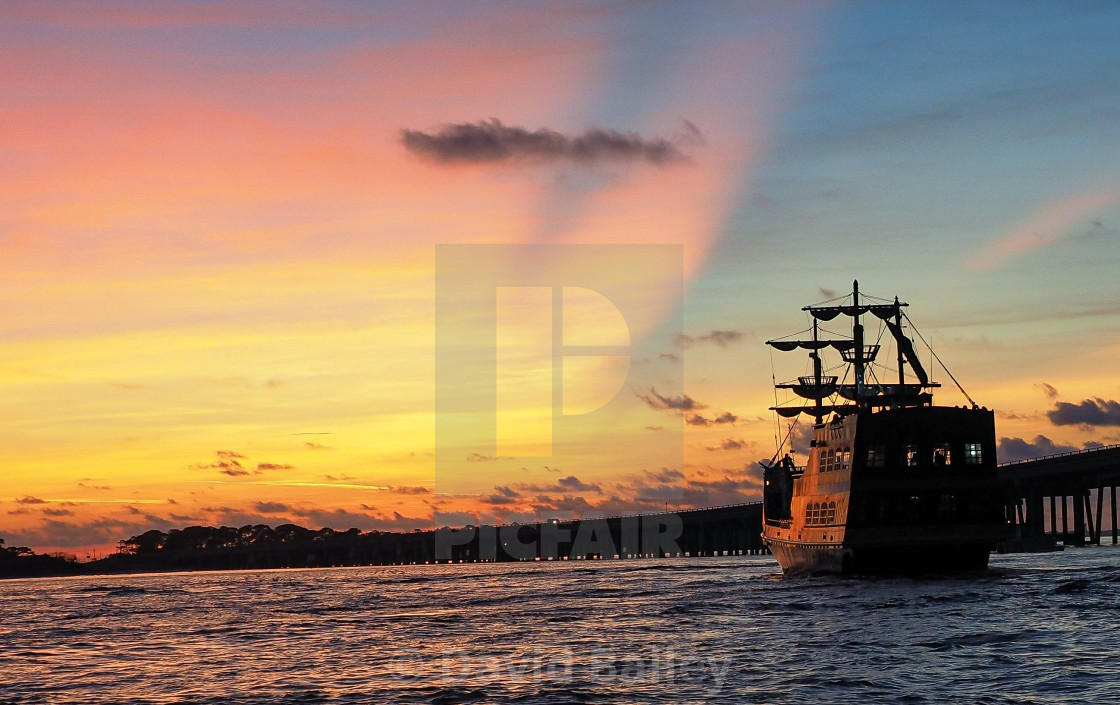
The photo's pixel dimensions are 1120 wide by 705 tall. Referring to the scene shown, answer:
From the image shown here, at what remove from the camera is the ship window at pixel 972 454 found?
72625mm

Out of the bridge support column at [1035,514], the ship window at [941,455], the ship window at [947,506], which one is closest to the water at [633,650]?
the ship window at [947,506]

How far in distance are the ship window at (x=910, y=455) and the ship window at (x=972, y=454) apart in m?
3.28

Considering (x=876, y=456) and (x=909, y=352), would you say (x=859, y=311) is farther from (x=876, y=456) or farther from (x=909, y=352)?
(x=876, y=456)

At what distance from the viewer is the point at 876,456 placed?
237 feet

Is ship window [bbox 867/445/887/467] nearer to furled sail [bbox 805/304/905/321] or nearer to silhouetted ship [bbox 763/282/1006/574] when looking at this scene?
silhouetted ship [bbox 763/282/1006/574]

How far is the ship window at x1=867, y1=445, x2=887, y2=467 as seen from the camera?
72.2 meters

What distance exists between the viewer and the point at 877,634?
143 ft

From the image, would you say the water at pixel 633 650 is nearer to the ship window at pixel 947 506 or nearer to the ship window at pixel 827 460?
the ship window at pixel 947 506

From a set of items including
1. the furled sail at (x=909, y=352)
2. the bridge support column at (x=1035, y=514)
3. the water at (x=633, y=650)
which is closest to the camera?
the water at (x=633, y=650)

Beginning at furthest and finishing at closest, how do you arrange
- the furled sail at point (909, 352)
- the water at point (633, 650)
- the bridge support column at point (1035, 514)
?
the bridge support column at point (1035, 514) → the furled sail at point (909, 352) → the water at point (633, 650)

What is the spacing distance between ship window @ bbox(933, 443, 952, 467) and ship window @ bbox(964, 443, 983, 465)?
1144 mm

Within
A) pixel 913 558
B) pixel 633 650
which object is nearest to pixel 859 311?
pixel 913 558

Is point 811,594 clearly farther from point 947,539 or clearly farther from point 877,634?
point 877,634

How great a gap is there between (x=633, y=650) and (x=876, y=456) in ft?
111
